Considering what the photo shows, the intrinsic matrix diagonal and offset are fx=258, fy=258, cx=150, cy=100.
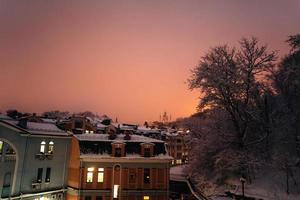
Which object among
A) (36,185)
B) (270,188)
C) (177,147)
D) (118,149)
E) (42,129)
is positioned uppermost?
(177,147)

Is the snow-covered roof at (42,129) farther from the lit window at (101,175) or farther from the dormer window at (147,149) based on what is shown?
the dormer window at (147,149)

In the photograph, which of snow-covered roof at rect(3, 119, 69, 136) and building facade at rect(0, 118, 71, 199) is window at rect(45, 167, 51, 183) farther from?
snow-covered roof at rect(3, 119, 69, 136)

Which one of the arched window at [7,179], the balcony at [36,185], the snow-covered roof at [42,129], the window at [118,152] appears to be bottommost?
the balcony at [36,185]

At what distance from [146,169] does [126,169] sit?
2.44 metres

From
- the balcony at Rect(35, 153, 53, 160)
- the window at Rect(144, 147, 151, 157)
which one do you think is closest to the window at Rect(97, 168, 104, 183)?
the window at Rect(144, 147, 151, 157)

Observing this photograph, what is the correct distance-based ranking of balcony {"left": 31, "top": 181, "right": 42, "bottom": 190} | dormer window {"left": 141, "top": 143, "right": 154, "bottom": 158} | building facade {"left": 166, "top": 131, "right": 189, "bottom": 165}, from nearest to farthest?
balcony {"left": 31, "top": 181, "right": 42, "bottom": 190} < dormer window {"left": 141, "top": 143, "right": 154, "bottom": 158} < building facade {"left": 166, "top": 131, "right": 189, "bottom": 165}

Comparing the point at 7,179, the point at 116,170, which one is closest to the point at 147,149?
the point at 116,170

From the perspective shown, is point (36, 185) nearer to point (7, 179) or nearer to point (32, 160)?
point (32, 160)

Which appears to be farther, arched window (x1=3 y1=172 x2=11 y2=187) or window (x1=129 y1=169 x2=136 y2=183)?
window (x1=129 y1=169 x2=136 y2=183)

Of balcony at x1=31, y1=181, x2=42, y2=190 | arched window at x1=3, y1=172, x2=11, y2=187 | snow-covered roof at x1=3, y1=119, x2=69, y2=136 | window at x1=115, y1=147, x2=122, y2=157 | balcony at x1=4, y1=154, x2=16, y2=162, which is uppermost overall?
snow-covered roof at x1=3, y1=119, x2=69, y2=136

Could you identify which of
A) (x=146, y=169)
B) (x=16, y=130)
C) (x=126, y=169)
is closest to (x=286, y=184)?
(x=146, y=169)

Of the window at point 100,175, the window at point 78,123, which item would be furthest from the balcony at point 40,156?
the window at point 78,123

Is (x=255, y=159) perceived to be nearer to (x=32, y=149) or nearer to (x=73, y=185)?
(x=73, y=185)

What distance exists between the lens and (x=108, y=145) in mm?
31719
